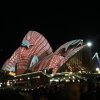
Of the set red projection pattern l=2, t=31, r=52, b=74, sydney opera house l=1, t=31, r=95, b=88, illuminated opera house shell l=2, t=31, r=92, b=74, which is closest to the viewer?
sydney opera house l=1, t=31, r=95, b=88

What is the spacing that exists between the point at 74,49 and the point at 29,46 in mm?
8711

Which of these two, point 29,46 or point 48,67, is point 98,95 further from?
point 29,46

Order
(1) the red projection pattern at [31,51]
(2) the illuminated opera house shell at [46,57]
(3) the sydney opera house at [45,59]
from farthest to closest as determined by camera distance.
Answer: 1. (1) the red projection pattern at [31,51]
2. (2) the illuminated opera house shell at [46,57]
3. (3) the sydney opera house at [45,59]

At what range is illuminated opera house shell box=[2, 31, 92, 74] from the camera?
49500mm

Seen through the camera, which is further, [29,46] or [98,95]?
[29,46]

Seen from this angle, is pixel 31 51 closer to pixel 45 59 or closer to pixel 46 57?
pixel 46 57

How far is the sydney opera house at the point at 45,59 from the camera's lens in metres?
49.3

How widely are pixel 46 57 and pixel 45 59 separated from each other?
1230 mm

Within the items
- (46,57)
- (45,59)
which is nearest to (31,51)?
(46,57)

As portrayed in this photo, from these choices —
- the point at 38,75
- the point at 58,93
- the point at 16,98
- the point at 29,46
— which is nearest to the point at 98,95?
the point at 58,93

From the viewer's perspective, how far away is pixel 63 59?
161 feet

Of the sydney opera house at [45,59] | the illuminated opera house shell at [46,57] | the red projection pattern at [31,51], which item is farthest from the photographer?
the red projection pattern at [31,51]

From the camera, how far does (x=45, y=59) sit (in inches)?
2069

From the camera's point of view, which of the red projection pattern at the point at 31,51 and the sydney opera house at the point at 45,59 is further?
the red projection pattern at the point at 31,51
